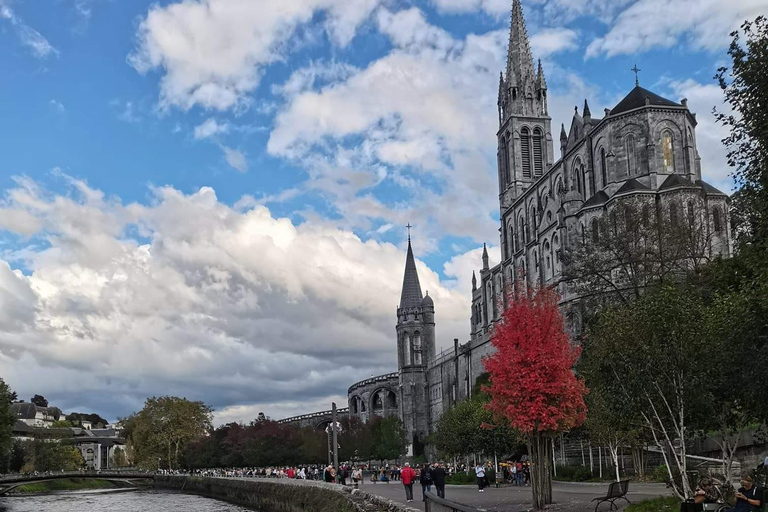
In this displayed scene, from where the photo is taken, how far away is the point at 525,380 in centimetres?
2492

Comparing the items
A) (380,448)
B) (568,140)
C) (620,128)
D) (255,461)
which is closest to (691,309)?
(620,128)

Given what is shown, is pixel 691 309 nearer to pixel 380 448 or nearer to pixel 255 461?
pixel 255 461

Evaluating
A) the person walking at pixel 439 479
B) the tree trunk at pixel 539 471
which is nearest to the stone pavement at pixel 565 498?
the tree trunk at pixel 539 471

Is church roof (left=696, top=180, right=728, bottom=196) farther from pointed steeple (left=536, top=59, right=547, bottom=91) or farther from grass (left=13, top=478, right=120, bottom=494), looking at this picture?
grass (left=13, top=478, right=120, bottom=494)

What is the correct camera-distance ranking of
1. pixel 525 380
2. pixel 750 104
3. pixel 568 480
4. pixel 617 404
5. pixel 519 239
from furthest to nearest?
1. pixel 519 239
2. pixel 568 480
3. pixel 525 380
4. pixel 617 404
5. pixel 750 104

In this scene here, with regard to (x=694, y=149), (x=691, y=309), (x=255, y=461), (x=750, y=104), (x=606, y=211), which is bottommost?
(x=255, y=461)

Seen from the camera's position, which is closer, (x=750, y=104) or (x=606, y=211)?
(x=750, y=104)

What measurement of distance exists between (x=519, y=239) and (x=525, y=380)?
218 ft

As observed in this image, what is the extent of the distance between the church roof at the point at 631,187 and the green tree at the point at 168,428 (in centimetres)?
6105

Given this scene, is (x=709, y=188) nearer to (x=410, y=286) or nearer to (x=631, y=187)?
(x=631, y=187)

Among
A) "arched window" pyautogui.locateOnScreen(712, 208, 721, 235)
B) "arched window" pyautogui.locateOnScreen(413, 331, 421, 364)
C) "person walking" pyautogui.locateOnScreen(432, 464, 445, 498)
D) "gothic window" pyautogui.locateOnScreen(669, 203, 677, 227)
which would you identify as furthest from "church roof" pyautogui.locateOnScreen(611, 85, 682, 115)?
"arched window" pyautogui.locateOnScreen(413, 331, 421, 364)

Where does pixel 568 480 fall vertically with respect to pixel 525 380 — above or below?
below

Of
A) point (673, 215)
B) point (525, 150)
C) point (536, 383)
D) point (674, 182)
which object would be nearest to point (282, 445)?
point (525, 150)

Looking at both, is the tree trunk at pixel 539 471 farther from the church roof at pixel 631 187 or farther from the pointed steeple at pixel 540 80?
the pointed steeple at pixel 540 80
